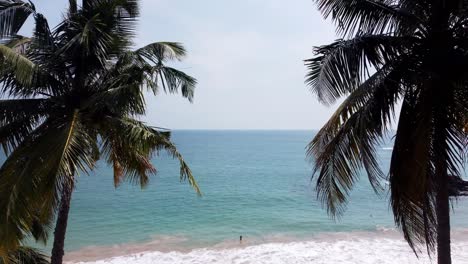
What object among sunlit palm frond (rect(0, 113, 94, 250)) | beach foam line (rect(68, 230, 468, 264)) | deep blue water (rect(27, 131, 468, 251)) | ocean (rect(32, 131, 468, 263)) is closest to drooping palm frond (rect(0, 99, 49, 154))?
sunlit palm frond (rect(0, 113, 94, 250))

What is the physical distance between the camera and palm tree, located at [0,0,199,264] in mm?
5965

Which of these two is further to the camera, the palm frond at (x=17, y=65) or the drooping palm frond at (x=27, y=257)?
the drooping palm frond at (x=27, y=257)

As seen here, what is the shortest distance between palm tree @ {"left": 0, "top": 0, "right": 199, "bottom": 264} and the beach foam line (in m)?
10.7

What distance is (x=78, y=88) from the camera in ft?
23.2

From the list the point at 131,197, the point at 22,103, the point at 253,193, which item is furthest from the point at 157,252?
the point at 253,193

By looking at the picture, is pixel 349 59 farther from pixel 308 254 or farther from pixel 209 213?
pixel 209 213

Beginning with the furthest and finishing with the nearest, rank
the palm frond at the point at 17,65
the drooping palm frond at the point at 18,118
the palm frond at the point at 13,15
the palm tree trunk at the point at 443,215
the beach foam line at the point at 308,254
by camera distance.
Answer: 1. the beach foam line at the point at 308,254
2. the drooping palm frond at the point at 18,118
3. the palm frond at the point at 13,15
4. the palm frond at the point at 17,65
5. the palm tree trunk at the point at 443,215

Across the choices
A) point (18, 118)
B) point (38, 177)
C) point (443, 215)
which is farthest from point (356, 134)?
point (18, 118)

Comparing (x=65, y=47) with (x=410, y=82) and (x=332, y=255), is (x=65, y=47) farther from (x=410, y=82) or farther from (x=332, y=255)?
(x=332, y=255)

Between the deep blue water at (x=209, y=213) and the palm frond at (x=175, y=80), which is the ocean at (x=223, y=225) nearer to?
the deep blue water at (x=209, y=213)

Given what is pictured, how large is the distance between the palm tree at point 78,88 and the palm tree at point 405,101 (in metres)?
2.70

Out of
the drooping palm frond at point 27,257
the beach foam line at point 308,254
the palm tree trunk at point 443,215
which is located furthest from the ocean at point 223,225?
the palm tree trunk at point 443,215

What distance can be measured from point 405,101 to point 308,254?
13.1 meters

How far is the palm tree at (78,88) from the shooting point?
5.96 meters
